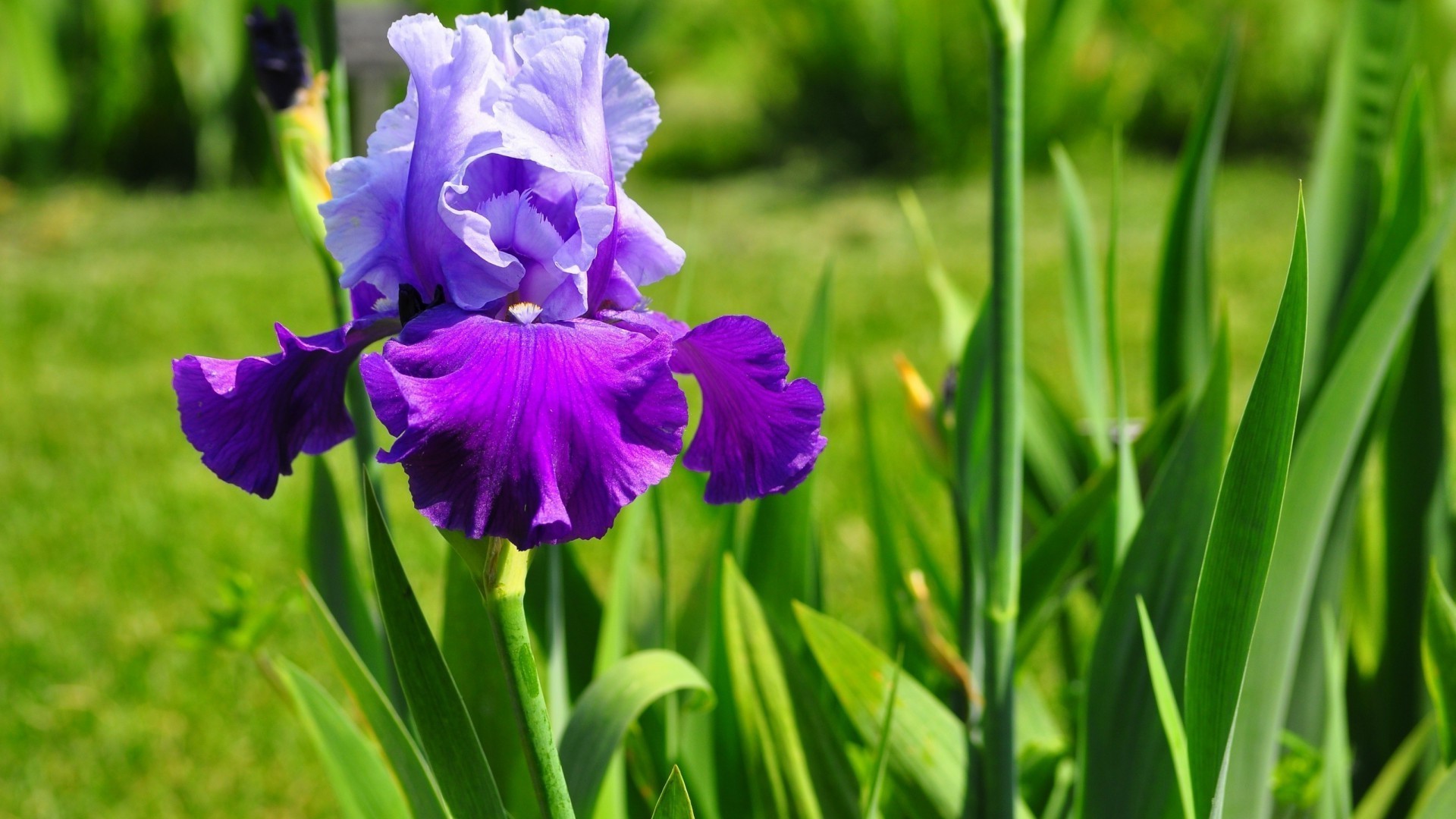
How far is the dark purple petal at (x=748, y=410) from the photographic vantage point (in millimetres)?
552

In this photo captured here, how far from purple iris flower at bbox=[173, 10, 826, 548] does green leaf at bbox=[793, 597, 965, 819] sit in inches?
12.1

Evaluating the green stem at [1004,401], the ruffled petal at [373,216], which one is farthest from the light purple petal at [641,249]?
the green stem at [1004,401]

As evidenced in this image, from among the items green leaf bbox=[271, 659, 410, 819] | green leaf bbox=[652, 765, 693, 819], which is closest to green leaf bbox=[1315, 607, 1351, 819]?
green leaf bbox=[652, 765, 693, 819]

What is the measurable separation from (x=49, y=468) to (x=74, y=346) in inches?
28.8

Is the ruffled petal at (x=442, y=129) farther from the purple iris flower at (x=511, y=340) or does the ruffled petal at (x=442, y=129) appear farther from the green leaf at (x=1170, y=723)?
the green leaf at (x=1170, y=723)

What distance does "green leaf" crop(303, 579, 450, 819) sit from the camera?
2.11ft

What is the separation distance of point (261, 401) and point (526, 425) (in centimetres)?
16

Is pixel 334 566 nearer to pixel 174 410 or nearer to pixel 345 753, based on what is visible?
pixel 345 753

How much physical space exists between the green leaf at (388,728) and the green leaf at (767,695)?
27 centimetres

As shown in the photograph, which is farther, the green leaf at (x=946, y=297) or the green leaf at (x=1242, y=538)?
the green leaf at (x=946, y=297)

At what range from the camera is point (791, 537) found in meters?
1.04

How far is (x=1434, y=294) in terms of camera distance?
42.3 inches

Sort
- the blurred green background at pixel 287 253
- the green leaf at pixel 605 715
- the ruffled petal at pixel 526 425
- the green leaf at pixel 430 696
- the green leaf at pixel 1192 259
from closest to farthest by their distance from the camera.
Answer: the ruffled petal at pixel 526 425
the green leaf at pixel 430 696
the green leaf at pixel 605 715
the green leaf at pixel 1192 259
the blurred green background at pixel 287 253

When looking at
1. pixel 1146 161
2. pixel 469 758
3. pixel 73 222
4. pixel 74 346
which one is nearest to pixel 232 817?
pixel 469 758
